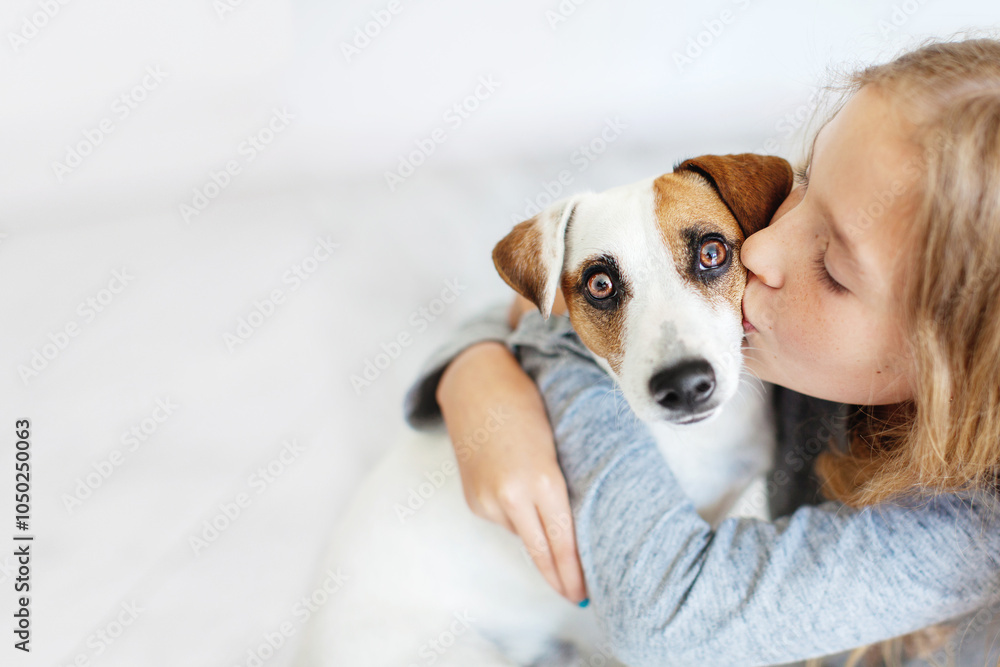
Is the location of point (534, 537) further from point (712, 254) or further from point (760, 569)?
point (712, 254)

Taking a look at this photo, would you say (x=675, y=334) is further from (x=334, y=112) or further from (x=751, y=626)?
(x=334, y=112)

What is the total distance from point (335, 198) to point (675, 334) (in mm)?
1745

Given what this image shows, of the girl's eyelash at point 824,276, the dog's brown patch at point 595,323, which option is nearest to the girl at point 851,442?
the girl's eyelash at point 824,276

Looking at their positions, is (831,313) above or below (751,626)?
above

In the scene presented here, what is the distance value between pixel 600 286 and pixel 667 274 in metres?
0.13

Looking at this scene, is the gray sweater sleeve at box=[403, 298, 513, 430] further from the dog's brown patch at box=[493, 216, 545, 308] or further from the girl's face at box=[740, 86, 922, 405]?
the girl's face at box=[740, 86, 922, 405]

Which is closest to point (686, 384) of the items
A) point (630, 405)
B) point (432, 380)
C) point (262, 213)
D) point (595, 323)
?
point (630, 405)

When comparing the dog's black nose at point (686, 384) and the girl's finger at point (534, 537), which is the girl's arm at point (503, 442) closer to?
the girl's finger at point (534, 537)

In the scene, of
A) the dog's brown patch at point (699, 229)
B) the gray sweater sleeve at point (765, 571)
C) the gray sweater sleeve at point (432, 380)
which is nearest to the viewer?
the gray sweater sleeve at point (765, 571)

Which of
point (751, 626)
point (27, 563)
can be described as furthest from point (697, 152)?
point (27, 563)

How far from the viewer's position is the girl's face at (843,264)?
34.9 inches

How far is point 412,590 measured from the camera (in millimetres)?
1373

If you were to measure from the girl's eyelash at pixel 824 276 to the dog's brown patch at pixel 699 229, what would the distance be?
0.54 feet

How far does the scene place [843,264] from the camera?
36.8 inches
